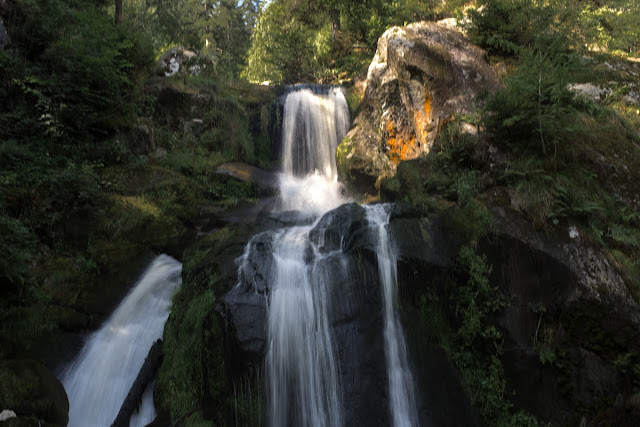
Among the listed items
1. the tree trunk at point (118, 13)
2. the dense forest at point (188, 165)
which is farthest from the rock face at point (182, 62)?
the tree trunk at point (118, 13)

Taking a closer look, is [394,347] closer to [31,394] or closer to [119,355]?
[119,355]

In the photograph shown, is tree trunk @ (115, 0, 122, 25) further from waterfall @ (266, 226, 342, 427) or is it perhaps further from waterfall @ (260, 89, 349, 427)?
waterfall @ (266, 226, 342, 427)

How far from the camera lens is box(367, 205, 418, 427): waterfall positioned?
4605mm

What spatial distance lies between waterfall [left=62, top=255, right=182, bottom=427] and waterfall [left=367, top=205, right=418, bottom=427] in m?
3.67

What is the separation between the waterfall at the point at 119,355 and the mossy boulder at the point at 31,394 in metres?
0.62

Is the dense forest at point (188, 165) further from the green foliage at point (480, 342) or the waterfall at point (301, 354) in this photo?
the waterfall at point (301, 354)

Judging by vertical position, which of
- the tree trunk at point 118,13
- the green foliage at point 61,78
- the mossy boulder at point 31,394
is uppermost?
the tree trunk at point 118,13

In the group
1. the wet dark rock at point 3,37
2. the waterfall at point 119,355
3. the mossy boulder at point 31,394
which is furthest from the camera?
the wet dark rock at point 3,37

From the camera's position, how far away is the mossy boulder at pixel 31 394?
3.81 meters

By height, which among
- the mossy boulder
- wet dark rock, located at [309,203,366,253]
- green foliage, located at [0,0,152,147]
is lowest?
the mossy boulder

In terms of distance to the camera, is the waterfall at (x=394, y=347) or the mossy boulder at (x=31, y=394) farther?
the waterfall at (x=394, y=347)

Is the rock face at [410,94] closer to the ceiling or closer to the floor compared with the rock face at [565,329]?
closer to the ceiling

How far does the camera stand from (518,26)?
31.2 feet

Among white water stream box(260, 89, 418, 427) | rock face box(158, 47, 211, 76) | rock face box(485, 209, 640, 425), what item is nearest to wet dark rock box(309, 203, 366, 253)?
white water stream box(260, 89, 418, 427)
